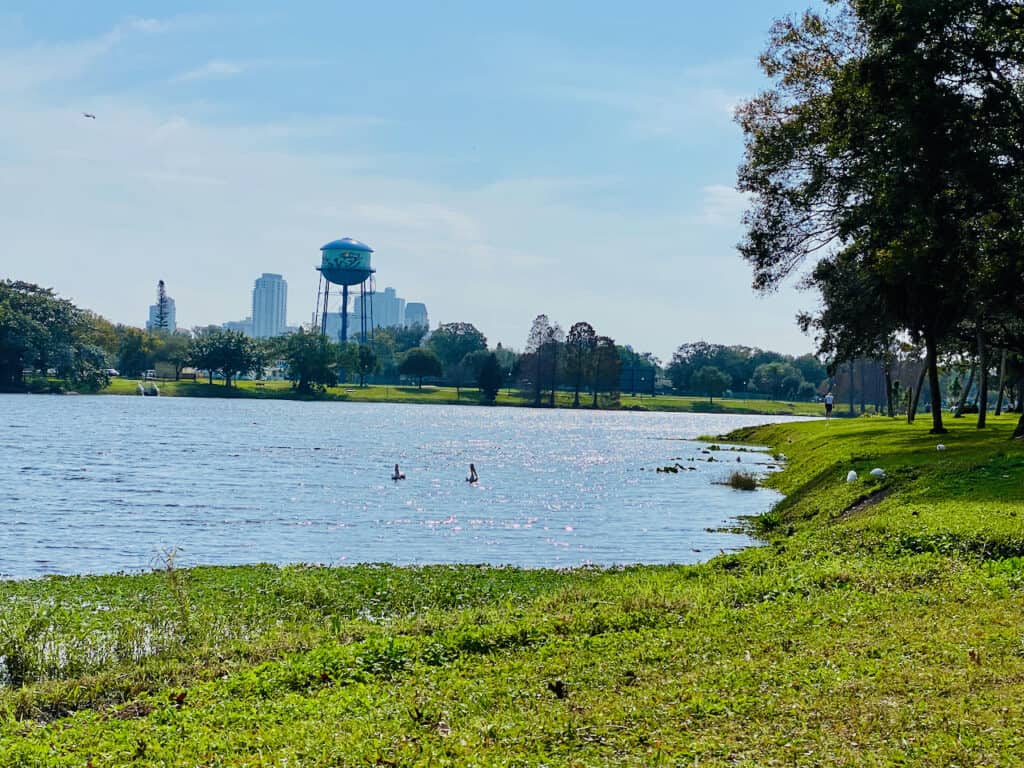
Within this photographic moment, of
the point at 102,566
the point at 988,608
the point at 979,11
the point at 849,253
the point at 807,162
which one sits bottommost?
A: the point at 102,566

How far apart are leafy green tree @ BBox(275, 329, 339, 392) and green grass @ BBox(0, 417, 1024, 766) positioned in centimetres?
17221

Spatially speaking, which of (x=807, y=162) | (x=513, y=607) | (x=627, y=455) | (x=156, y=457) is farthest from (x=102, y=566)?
(x=627, y=455)

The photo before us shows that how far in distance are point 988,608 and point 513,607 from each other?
7.19 metres

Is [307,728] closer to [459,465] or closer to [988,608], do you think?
[988,608]

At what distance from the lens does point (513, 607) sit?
1692cm

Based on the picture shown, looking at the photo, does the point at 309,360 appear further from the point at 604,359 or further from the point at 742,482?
the point at 742,482

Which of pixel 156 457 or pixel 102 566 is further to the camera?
pixel 156 457

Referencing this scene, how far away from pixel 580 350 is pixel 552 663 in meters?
186

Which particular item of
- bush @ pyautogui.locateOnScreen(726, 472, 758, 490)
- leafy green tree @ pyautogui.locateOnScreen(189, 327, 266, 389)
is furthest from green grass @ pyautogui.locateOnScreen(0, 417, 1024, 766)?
leafy green tree @ pyautogui.locateOnScreen(189, 327, 266, 389)

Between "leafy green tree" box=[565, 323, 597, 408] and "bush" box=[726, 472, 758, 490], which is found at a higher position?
"leafy green tree" box=[565, 323, 597, 408]

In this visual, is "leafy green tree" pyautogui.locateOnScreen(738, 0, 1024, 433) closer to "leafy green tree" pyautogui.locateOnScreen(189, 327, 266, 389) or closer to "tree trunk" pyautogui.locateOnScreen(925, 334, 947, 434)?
"tree trunk" pyautogui.locateOnScreen(925, 334, 947, 434)

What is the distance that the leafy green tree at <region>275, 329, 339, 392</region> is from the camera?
626ft

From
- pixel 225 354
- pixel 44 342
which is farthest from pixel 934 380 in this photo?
pixel 225 354

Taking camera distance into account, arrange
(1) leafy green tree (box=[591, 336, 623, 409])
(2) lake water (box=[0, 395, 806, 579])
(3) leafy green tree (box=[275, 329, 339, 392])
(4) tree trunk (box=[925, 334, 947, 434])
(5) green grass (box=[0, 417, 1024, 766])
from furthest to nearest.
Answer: (1) leafy green tree (box=[591, 336, 623, 409])
(3) leafy green tree (box=[275, 329, 339, 392])
(4) tree trunk (box=[925, 334, 947, 434])
(2) lake water (box=[0, 395, 806, 579])
(5) green grass (box=[0, 417, 1024, 766])
